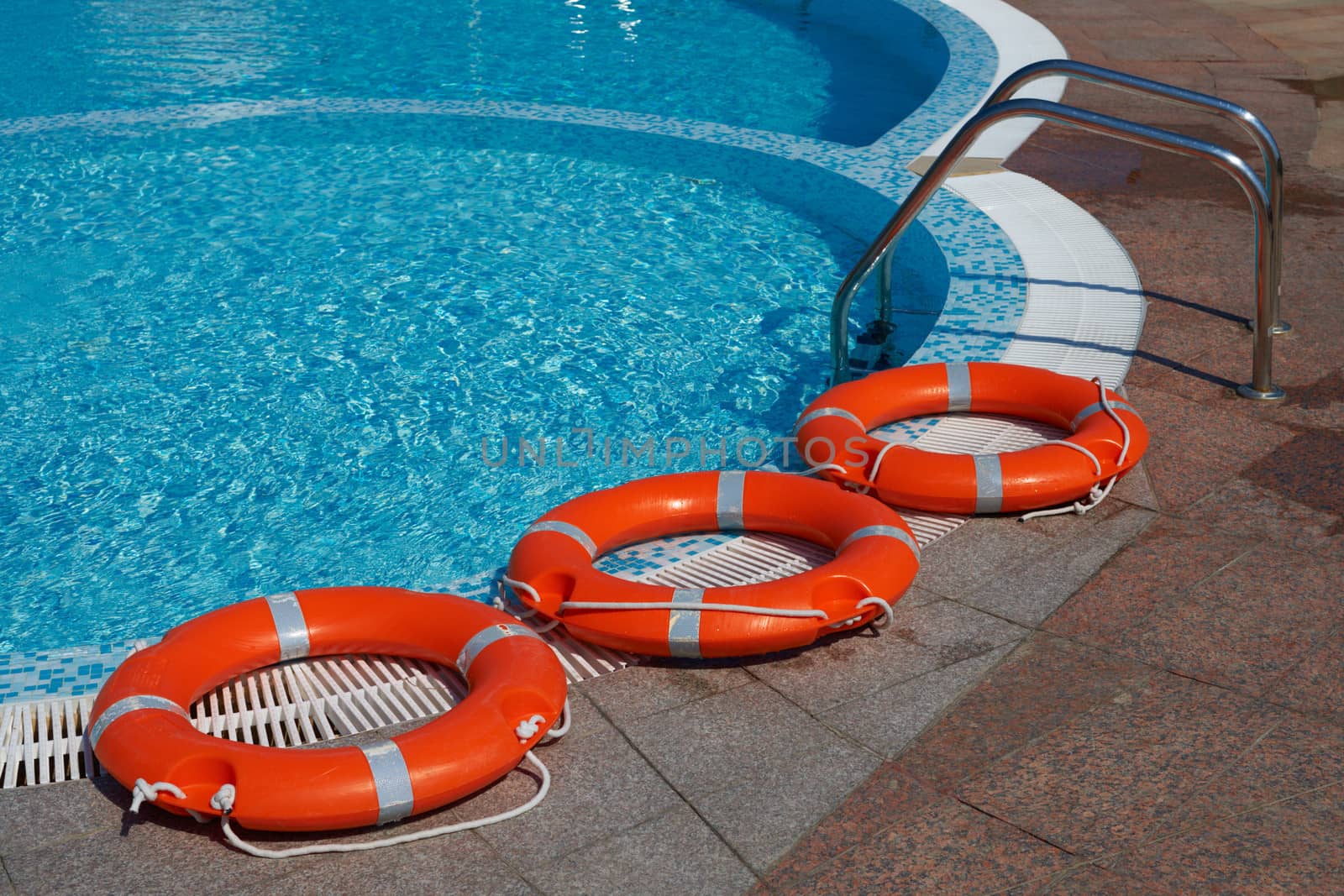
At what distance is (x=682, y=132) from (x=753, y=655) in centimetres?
521

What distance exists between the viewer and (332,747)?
2711 millimetres

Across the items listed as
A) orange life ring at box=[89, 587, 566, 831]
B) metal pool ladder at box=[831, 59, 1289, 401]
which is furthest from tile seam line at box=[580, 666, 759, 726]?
metal pool ladder at box=[831, 59, 1289, 401]

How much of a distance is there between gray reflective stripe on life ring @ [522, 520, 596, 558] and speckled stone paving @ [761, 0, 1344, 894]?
3.39ft

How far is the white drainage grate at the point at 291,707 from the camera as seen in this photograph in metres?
2.79

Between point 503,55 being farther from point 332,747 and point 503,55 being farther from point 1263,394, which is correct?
point 332,747

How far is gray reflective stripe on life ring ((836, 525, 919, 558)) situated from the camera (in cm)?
322

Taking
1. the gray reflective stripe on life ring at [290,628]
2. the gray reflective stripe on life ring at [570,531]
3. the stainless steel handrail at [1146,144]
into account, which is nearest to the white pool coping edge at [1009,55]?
the stainless steel handrail at [1146,144]

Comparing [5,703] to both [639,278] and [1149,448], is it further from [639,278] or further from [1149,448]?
[639,278]

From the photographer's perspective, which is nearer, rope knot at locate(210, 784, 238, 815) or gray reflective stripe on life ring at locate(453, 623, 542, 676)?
Result: rope knot at locate(210, 784, 238, 815)

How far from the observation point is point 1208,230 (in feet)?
18.2

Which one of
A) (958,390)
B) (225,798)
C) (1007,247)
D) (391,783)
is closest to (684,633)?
(391,783)

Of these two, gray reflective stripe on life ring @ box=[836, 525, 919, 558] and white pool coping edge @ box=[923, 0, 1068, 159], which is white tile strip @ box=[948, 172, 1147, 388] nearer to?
white pool coping edge @ box=[923, 0, 1068, 159]

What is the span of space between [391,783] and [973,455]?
1.93 m

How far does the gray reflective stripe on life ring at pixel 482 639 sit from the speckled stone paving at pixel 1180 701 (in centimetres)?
86
